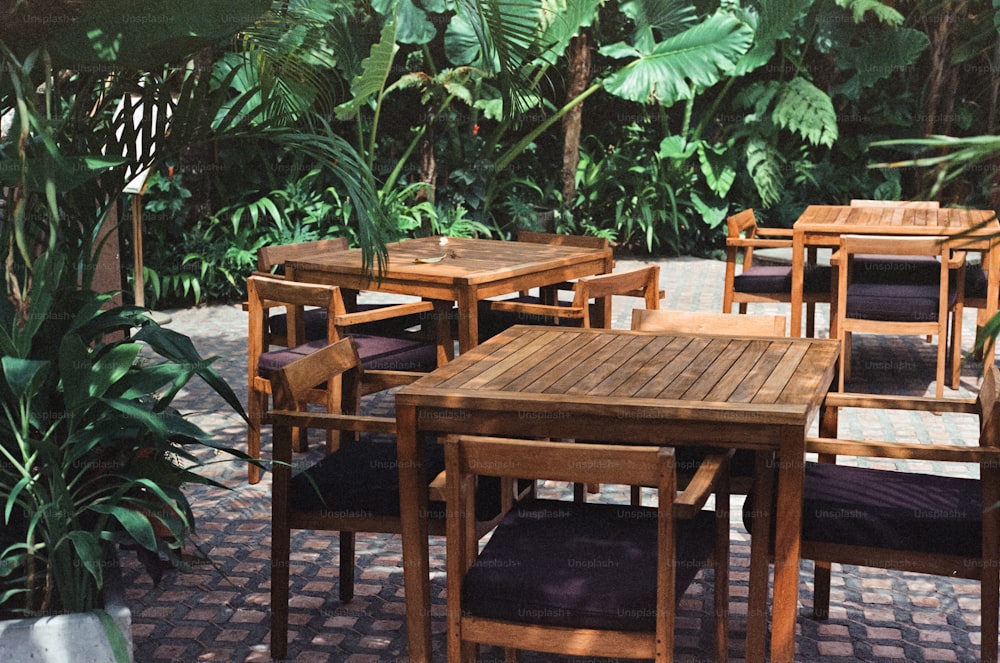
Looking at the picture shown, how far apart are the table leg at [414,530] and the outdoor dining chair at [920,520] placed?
0.85 m

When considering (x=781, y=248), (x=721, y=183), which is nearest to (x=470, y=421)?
(x=781, y=248)

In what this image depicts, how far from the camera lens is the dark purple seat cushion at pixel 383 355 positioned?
5.26 meters

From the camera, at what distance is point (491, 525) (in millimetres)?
3375

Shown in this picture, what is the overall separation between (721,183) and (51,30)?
10.2 metres

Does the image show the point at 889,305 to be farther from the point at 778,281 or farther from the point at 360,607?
the point at 360,607

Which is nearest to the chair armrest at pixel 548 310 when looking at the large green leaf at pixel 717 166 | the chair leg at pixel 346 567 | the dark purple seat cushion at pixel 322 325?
the dark purple seat cushion at pixel 322 325

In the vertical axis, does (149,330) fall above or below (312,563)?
above

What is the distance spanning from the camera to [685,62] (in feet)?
36.7

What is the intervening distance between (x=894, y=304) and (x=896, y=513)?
11.1 feet

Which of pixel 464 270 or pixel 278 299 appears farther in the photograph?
pixel 464 270

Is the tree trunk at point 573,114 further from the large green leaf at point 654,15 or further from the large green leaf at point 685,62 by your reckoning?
the large green leaf at point 685,62

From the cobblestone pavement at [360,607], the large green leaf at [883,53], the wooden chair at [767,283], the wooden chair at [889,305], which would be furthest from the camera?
the large green leaf at [883,53]

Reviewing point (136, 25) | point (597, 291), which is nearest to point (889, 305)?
point (597, 291)

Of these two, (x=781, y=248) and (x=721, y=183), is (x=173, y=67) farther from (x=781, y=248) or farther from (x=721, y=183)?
(x=721, y=183)
